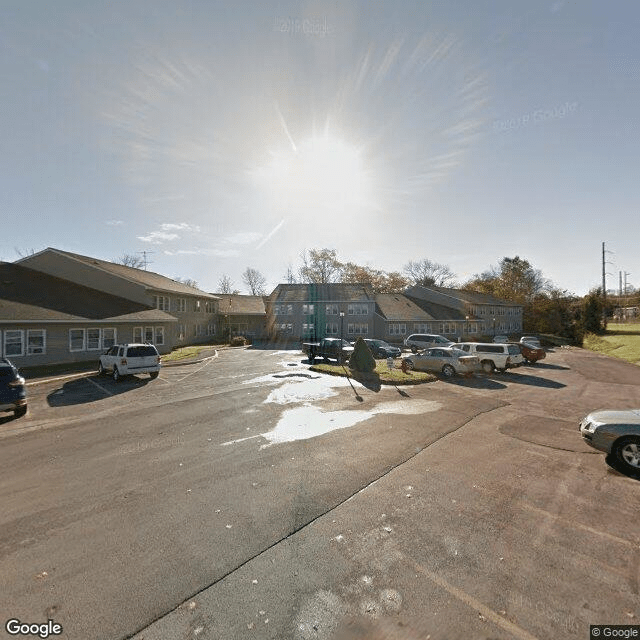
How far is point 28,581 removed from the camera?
3.97 metres

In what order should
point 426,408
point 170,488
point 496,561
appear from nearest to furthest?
point 496,561, point 170,488, point 426,408

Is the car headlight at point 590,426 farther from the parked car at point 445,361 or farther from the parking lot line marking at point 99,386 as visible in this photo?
the parking lot line marking at point 99,386

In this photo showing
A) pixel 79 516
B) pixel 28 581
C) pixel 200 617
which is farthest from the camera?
pixel 79 516

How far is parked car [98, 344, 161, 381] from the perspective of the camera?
17359mm

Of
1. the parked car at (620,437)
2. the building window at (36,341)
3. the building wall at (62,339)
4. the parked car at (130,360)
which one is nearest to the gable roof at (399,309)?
the building wall at (62,339)

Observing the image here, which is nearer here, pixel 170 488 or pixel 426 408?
pixel 170 488

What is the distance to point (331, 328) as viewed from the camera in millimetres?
48844

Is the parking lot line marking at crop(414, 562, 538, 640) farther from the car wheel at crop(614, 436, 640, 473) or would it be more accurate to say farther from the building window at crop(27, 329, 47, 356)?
the building window at crop(27, 329, 47, 356)

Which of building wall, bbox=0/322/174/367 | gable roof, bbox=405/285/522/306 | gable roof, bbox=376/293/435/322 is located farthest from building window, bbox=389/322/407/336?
building wall, bbox=0/322/174/367

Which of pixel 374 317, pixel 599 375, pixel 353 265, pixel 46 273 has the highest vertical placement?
pixel 353 265

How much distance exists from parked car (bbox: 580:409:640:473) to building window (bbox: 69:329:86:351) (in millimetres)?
27569

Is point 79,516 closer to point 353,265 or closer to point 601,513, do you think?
point 601,513

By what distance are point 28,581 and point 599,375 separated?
88.8 feet

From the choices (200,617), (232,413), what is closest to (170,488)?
(200,617)
